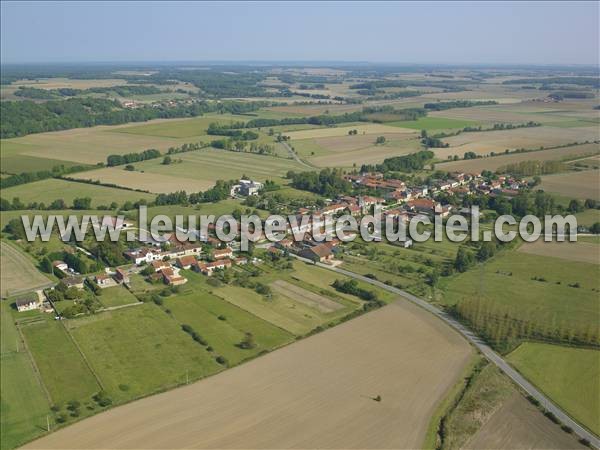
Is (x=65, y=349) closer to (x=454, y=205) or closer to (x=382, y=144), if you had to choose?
(x=454, y=205)

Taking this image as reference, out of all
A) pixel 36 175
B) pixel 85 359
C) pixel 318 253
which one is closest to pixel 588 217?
pixel 318 253

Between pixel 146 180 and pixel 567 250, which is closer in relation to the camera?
pixel 567 250

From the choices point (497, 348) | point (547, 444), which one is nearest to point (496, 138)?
point (497, 348)

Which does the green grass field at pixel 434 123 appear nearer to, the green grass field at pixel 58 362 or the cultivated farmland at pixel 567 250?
the cultivated farmland at pixel 567 250

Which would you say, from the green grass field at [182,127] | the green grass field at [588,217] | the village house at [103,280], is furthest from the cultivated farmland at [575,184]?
the green grass field at [182,127]

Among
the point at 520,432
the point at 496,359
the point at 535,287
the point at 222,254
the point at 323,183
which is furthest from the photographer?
the point at 323,183

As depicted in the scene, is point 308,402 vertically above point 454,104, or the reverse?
point 454,104

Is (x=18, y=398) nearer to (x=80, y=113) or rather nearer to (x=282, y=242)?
(x=282, y=242)

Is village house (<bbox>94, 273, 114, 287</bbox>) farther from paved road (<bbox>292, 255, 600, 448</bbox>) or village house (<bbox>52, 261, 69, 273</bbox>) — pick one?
paved road (<bbox>292, 255, 600, 448</bbox>)
